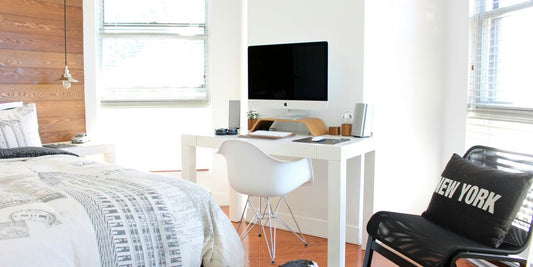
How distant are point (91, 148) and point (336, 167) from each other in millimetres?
2168

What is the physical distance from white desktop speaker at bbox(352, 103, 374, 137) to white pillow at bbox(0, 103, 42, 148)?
2.21 meters

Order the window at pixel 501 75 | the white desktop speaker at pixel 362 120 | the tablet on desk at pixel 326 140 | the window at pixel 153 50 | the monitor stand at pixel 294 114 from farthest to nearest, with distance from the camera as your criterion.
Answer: the window at pixel 153 50
the monitor stand at pixel 294 114
the white desktop speaker at pixel 362 120
the tablet on desk at pixel 326 140
the window at pixel 501 75

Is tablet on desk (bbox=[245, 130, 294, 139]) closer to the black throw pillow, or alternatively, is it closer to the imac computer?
the imac computer

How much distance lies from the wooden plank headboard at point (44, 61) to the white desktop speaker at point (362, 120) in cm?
240

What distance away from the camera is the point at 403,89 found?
3.65m

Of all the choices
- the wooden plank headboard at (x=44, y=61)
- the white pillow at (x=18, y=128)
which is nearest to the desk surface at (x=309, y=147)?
the white pillow at (x=18, y=128)

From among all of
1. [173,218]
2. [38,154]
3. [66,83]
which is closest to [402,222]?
[173,218]

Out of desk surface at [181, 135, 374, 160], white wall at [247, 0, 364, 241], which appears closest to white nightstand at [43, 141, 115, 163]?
desk surface at [181, 135, 374, 160]

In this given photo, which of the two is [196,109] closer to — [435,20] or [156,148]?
[156,148]

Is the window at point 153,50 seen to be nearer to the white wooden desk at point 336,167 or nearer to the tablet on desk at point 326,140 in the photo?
the white wooden desk at point 336,167

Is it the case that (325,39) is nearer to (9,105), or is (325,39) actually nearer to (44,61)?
(44,61)

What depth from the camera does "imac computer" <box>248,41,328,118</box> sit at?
137 inches

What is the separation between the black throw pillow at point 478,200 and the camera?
83.9 inches

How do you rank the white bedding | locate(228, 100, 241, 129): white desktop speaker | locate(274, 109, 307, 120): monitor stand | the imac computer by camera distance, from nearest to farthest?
the white bedding < the imac computer < locate(274, 109, 307, 120): monitor stand < locate(228, 100, 241, 129): white desktop speaker
